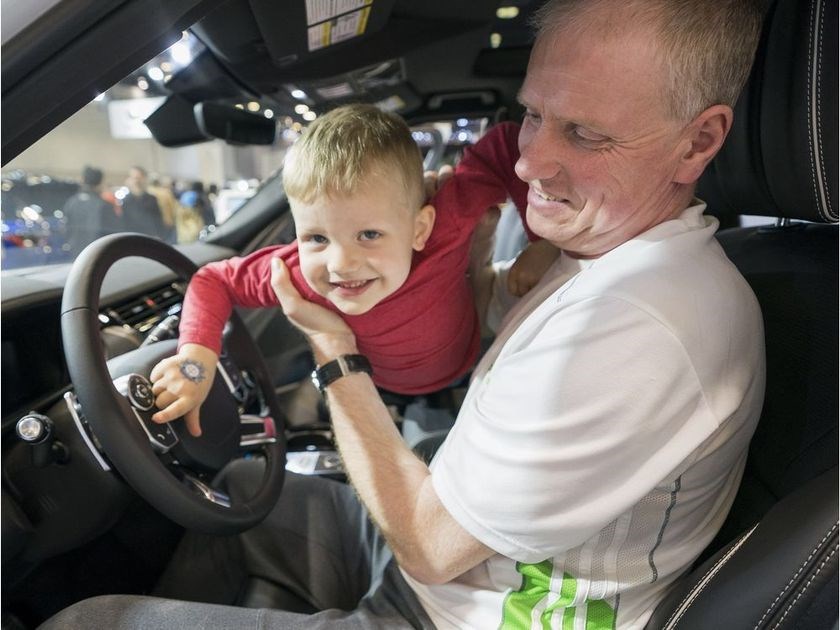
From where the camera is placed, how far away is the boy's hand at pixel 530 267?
4.26ft

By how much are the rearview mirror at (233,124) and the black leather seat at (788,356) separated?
119 cm

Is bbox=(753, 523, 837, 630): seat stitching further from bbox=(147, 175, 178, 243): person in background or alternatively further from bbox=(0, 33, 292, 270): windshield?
bbox=(147, 175, 178, 243): person in background

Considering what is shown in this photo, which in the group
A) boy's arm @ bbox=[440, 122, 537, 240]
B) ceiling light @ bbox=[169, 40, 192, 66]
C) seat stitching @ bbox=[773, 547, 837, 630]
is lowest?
seat stitching @ bbox=[773, 547, 837, 630]

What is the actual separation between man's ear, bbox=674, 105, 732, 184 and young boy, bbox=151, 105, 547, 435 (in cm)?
34

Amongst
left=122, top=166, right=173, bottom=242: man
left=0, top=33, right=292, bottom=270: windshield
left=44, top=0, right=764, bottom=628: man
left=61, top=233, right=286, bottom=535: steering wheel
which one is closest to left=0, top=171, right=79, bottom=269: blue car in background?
Answer: left=0, top=33, right=292, bottom=270: windshield

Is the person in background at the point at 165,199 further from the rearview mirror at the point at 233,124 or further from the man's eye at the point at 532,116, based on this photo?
the man's eye at the point at 532,116

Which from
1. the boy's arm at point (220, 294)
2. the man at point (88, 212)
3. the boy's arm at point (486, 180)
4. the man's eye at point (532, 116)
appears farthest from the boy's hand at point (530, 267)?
the man at point (88, 212)

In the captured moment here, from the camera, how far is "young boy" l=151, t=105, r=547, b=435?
1081 mm

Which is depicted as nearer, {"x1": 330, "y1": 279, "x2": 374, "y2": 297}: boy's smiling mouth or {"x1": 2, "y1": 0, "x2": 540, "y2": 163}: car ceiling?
{"x1": 2, "y1": 0, "x2": 540, "y2": 163}: car ceiling

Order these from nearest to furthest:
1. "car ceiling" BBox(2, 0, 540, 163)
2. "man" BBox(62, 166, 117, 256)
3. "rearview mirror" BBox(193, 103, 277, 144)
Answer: "car ceiling" BBox(2, 0, 540, 163)
"rearview mirror" BBox(193, 103, 277, 144)
"man" BBox(62, 166, 117, 256)

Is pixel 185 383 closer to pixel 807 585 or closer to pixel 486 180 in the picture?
pixel 486 180

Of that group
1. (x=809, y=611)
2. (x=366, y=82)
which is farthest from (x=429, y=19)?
(x=809, y=611)

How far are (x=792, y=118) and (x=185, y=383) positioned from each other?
3.40 ft

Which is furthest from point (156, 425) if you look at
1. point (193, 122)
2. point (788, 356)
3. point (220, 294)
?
point (788, 356)
